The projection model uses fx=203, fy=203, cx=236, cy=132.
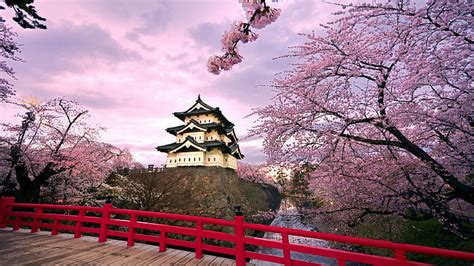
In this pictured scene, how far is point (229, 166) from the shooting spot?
2622 cm

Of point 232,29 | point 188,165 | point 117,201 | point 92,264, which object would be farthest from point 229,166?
point 232,29

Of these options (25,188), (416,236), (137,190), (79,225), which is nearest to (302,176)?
(416,236)

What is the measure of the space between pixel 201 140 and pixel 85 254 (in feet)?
69.0

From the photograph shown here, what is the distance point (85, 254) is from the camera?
4.44 metres

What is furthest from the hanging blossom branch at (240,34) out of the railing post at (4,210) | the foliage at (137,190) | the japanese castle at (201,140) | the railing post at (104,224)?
the japanese castle at (201,140)

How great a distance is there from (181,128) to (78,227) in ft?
67.6

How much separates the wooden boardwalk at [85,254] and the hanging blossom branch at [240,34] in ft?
12.5

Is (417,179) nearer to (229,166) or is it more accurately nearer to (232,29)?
(232,29)

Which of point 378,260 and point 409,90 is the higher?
point 409,90

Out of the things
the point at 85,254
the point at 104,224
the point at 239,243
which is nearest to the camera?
the point at 239,243

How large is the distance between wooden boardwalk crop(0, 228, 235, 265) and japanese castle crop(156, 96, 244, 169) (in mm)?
15945

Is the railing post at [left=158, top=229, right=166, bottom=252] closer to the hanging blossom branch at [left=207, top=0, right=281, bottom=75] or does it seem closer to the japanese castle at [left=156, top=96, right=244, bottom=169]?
the hanging blossom branch at [left=207, top=0, right=281, bottom=75]

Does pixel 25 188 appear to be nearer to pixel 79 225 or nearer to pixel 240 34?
pixel 79 225

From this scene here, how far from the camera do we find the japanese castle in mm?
23500
